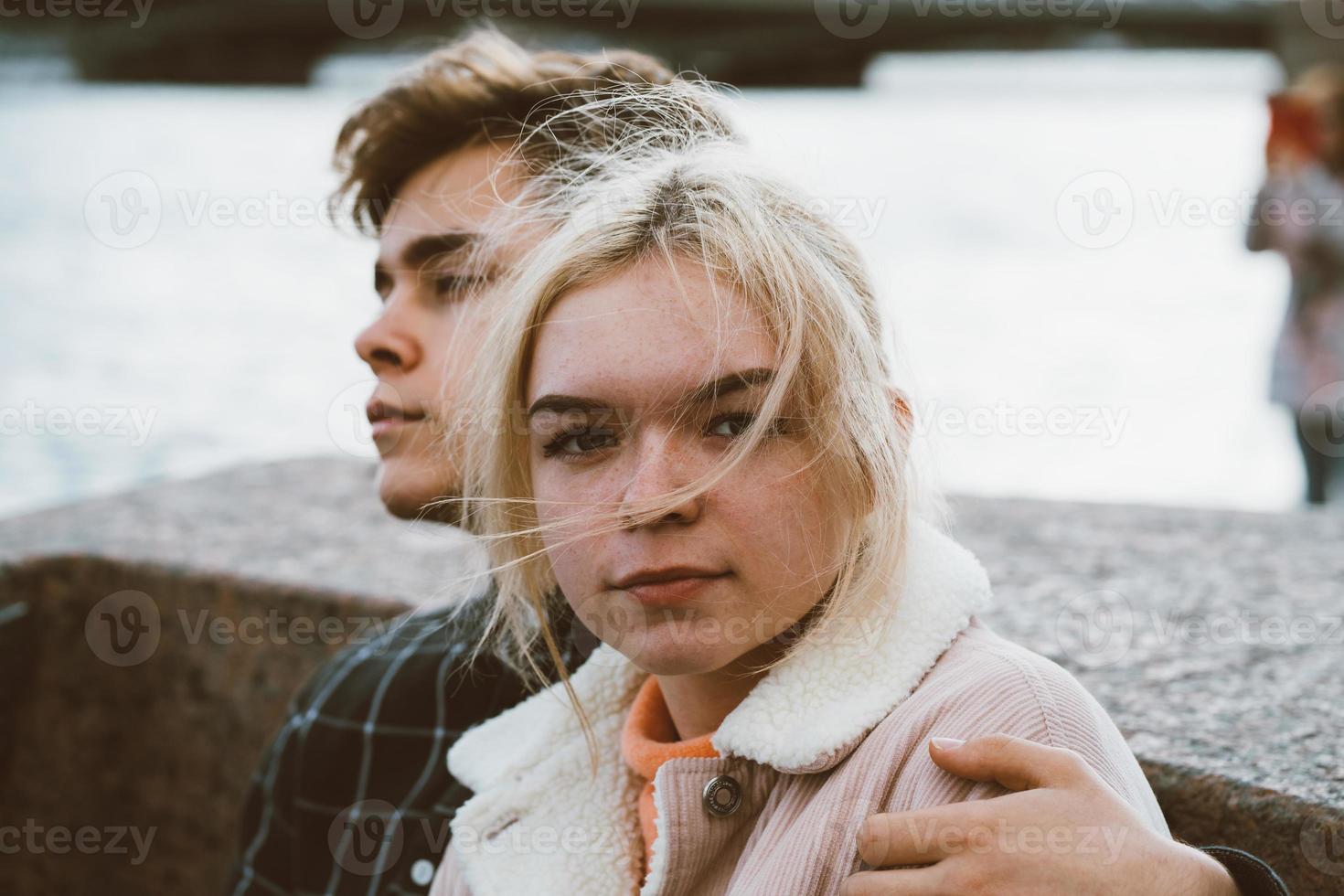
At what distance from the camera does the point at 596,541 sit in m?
1.23

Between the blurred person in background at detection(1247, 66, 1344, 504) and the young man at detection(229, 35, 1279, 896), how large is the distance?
11.6 ft

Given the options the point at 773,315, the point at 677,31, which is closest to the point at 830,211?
the point at 773,315

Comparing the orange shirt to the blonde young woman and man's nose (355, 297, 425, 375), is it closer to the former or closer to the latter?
the blonde young woman

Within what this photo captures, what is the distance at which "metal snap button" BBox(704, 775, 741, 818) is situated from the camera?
1234mm

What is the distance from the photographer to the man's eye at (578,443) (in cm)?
128

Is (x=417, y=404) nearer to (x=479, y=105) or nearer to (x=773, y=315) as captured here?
(x=479, y=105)

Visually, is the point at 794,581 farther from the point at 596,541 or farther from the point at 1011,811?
the point at 1011,811

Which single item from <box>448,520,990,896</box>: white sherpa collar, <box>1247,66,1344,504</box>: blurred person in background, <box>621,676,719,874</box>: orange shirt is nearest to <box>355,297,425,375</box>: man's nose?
<box>448,520,990,896</box>: white sherpa collar

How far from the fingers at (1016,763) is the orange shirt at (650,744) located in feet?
1.07

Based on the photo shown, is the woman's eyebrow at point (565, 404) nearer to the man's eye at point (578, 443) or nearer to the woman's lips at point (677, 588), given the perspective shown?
the man's eye at point (578, 443)

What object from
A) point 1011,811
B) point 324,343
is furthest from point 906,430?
point 324,343

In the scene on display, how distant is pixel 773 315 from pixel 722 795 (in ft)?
1.68

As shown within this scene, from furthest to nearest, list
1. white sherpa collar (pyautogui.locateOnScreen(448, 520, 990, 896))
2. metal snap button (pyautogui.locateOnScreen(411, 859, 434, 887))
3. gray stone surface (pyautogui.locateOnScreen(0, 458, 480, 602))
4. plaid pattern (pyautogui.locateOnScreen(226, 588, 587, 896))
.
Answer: gray stone surface (pyautogui.locateOnScreen(0, 458, 480, 602)) → plaid pattern (pyautogui.locateOnScreen(226, 588, 587, 896)) → metal snap button (pyautogui.locateOnScreen(411, 859, 434, 887)) → white sherpa collar (pyautogui.locateOnScreen(448, 520, 990, 896))

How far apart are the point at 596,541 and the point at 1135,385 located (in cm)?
650
